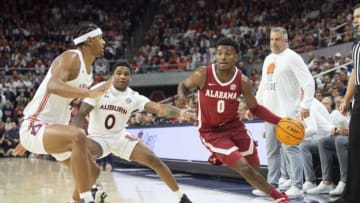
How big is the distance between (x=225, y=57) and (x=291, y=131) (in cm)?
103

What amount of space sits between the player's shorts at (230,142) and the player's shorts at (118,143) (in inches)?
38.8

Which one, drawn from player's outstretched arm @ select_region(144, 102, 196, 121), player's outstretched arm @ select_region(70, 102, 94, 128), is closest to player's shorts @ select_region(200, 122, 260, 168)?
player's outstretched arm @ select_region(144, 102, 196, 121)

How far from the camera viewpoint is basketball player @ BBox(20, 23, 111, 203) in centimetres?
525

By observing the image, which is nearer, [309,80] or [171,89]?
[309,80]

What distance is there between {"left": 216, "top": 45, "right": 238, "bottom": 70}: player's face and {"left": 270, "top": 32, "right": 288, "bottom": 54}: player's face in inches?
51.9

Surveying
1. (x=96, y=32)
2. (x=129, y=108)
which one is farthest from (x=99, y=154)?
(x=96, y=32)

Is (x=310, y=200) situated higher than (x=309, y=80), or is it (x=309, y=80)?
(x=309, y=80)

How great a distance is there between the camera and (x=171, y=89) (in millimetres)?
26984

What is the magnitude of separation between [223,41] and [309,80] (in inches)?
58.1

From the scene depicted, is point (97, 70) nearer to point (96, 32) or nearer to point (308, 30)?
point (308, 30)

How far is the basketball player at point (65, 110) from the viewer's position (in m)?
5.25

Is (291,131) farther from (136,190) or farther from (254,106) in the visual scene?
(136,190)

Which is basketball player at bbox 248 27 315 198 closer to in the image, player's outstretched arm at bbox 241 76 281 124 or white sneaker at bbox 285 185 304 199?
white sneaker at bbox 285 185 304 199

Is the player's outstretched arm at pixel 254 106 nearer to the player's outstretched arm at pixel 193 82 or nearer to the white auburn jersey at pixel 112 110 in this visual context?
the player's outstretched arm at pixel 193 82
